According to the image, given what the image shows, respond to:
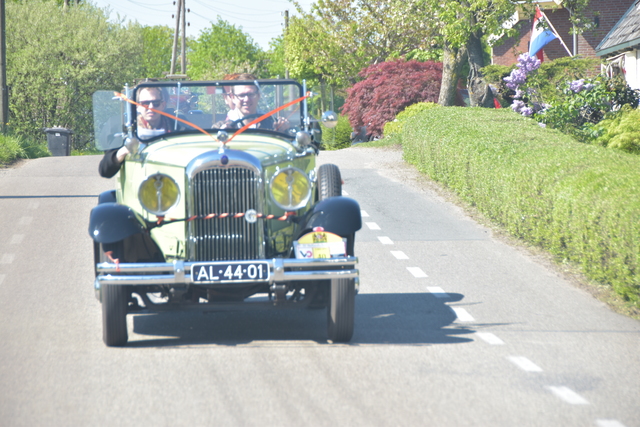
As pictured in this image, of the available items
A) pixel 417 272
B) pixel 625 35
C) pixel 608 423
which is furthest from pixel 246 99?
pixel 625 35

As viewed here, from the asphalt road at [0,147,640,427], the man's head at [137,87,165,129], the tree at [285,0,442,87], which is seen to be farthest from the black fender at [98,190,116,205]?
the tree at [285,0,442,87]

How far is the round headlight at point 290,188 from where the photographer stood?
6184 millimetres

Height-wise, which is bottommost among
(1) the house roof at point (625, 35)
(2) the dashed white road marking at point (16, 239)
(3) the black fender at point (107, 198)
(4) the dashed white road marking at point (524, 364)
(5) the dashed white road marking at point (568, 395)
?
(2) the dashed white road marking at point (16, 239)

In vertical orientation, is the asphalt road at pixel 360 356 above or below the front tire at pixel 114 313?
below

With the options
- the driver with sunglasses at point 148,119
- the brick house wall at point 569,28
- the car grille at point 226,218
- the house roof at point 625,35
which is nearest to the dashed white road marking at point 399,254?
the driver with sunglasses at point 148,119

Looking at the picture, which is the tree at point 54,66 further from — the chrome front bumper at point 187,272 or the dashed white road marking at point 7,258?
the chrome front bumper at point 187,272

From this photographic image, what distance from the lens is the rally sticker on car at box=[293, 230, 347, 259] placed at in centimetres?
592

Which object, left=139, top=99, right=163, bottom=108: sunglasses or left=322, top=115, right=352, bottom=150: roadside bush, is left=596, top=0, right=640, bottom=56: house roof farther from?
left=322, top=115, right=352, bottom=150: roadside bush

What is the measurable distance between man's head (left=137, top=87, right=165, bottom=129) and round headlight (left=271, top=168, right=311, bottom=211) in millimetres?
1461

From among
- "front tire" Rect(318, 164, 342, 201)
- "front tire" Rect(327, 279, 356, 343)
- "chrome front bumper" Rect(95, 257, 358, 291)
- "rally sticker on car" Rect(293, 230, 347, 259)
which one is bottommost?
"front tire" Rect(327, 279, 356, 343)

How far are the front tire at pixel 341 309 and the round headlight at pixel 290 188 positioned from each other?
0.73m

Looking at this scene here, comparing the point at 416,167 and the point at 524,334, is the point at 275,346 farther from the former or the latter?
the point at 416,167

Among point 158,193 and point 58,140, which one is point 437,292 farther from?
point 58,140

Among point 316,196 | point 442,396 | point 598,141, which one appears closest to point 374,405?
point 442,396
